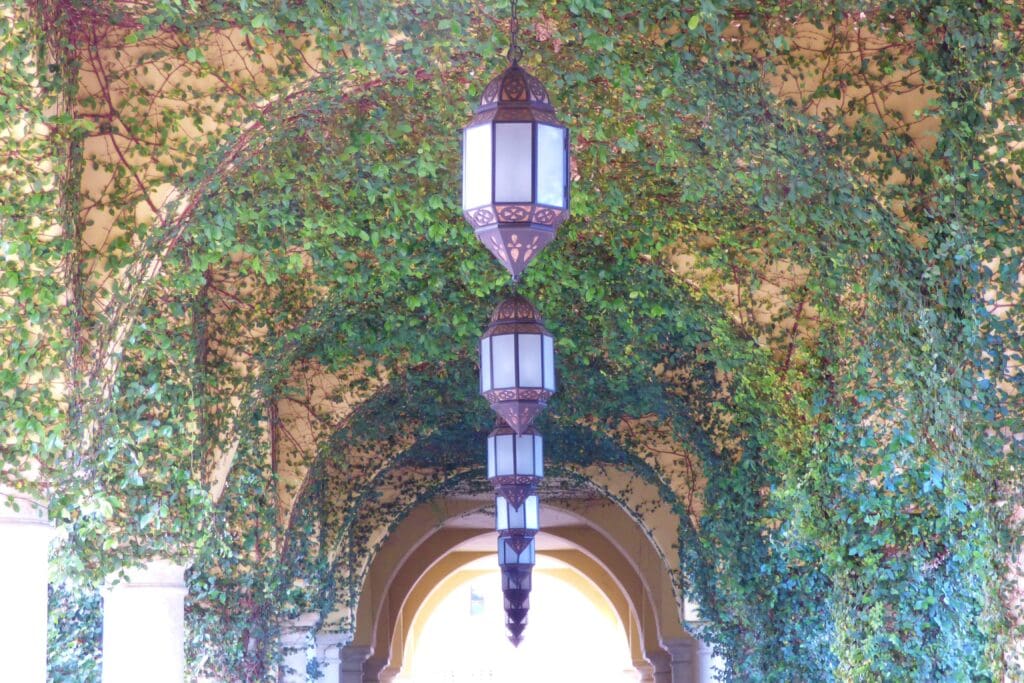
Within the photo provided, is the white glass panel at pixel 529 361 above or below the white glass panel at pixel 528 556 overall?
below

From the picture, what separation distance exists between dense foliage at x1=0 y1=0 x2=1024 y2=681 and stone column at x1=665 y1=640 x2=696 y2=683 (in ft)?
25.7

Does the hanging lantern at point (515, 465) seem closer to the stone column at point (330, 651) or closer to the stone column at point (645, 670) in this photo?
the stone column at point (330, 651)

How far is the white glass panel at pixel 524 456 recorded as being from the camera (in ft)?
26.8

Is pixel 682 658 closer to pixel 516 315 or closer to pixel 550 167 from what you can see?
pixel 516 315

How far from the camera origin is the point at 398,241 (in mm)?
8320

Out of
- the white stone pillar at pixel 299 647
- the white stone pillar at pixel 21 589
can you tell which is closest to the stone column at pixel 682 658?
the white stone pillar at pixel 299 647

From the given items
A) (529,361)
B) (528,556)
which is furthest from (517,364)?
(528,556)

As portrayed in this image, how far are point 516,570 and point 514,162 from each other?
7.07 metres

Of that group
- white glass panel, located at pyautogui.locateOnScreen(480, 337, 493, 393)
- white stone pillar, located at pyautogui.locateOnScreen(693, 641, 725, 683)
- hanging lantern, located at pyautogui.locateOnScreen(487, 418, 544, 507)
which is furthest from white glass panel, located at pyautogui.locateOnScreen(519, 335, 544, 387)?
white stone pillar, located at pyautogui.locateOnScreen(693, 641, 725, 683)

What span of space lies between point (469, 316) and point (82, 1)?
175 inches

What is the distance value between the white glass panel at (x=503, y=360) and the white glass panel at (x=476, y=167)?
7.93ft

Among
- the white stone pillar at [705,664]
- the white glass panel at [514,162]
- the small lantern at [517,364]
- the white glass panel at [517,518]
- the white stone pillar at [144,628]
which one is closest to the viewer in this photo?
the white glass panel at [514,162]

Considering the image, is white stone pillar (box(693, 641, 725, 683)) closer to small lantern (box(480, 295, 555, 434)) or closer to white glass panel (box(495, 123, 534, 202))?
small lantern (box(480, 295, 555, 434))

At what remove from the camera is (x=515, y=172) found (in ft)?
12.7
